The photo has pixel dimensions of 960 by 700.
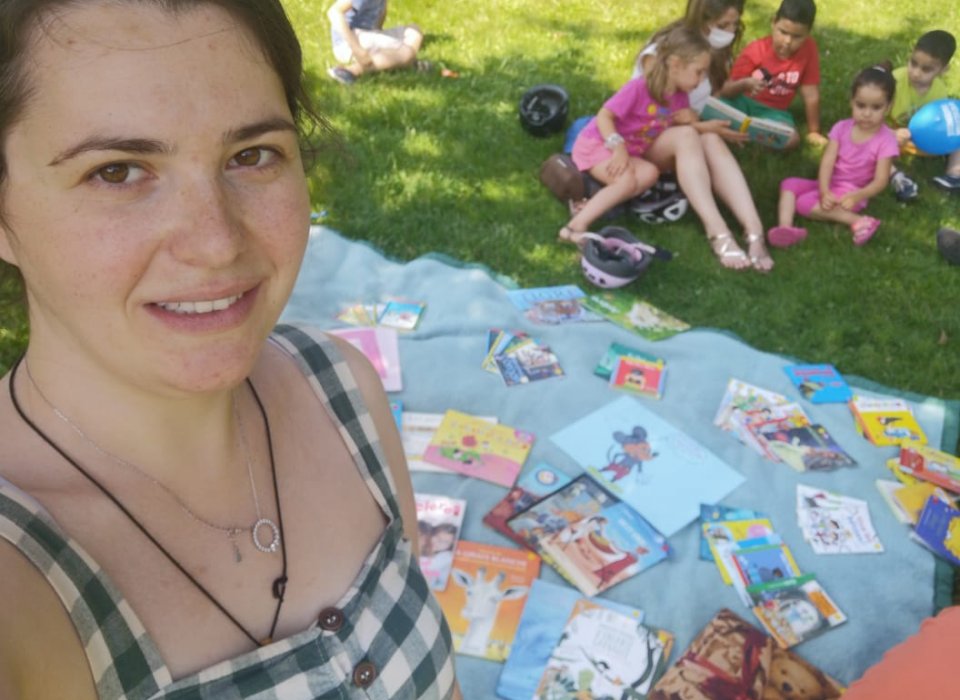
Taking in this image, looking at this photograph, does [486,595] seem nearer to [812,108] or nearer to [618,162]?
[618,162]

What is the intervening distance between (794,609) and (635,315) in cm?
160

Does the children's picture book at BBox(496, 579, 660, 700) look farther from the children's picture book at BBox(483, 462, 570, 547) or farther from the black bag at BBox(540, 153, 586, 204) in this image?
the black bag at BBox(540, 153, 586, 204)

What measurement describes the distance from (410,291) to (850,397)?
205 centimetres

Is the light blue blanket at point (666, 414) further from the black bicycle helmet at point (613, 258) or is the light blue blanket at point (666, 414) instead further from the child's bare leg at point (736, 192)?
the child's bare leg at point (736, 192)

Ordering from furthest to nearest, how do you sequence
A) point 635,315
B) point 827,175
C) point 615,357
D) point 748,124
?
point 748,124, point 827,175, point 635,315, point 615,357

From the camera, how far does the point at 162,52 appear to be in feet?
3.25

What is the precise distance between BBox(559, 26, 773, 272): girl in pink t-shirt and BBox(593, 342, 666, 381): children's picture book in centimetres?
83

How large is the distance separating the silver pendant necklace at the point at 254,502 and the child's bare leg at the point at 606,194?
10.3 feet

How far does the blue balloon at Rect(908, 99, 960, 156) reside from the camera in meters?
5.09

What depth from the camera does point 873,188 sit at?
4.69 m

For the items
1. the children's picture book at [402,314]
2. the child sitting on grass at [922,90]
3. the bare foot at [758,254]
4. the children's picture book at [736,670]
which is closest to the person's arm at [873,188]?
the child sitting on grass at [922,90]

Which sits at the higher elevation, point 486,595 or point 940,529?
point 940,529

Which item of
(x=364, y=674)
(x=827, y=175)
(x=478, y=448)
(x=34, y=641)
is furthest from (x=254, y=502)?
(x=827, y=175)

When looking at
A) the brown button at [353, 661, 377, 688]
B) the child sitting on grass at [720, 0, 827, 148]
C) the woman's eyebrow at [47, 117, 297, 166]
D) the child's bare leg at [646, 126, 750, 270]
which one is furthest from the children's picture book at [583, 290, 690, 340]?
the woman's eyebrow at [47, 117, 297, 166]
